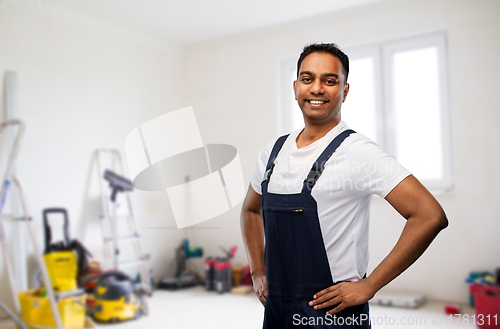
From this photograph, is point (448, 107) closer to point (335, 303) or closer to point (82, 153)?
point (335, 303)

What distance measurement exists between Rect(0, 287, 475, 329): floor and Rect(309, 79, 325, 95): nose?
1.94m

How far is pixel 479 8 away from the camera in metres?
2.88

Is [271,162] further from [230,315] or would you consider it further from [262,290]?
[230,315]

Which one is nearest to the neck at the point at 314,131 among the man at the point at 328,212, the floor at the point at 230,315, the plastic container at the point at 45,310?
the man at the point at 328,212

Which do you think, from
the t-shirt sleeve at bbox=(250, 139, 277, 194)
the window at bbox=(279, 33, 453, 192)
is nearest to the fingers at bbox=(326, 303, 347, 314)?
the t-shirt sleeve at bbox=(250, 139, 277, 194)

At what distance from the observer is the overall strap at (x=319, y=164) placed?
3.31ft

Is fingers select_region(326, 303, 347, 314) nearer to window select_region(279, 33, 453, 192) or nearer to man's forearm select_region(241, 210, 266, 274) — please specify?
man's forearm select_region(241, 210, 266, 274)

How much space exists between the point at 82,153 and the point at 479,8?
3.07m

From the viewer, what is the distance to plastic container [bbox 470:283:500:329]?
2.44 meters

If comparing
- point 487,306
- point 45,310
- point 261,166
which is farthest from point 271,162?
point 487,306

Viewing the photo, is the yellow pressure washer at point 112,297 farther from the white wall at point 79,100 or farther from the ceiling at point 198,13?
the ceiling at point 198,13

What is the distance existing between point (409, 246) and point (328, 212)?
7.7 inches

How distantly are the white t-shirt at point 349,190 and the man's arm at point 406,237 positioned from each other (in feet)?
0.09

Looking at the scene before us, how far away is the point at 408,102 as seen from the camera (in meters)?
3.20
